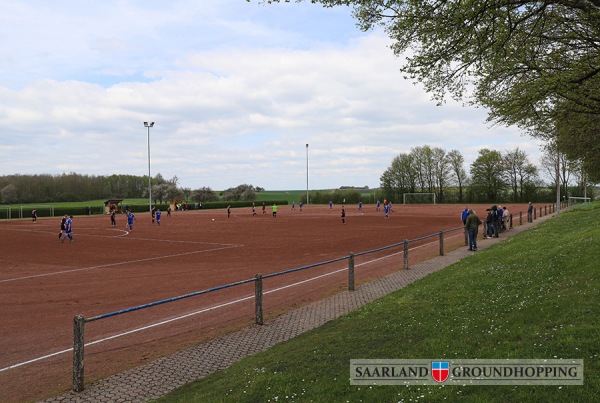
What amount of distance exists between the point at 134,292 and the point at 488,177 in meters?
97.8

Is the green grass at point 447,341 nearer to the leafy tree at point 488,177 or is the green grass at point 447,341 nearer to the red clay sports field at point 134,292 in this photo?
the red clay sports field at point 134,292

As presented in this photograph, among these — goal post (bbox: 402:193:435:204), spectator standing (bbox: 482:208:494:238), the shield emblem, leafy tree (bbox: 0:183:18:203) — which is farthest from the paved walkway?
leafy tree (bbox: 0:183:18:203)

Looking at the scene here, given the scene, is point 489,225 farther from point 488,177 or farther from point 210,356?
point 488,177

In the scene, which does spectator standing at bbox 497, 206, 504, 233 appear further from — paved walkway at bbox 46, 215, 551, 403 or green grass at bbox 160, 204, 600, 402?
green grass at bbox 160, 204, 600, 402

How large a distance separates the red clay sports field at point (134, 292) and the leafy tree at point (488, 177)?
3131 inches

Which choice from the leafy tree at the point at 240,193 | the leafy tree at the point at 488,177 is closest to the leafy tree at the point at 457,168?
the leafy tree at the point at 488,177

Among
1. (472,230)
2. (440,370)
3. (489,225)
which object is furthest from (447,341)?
(489,225)

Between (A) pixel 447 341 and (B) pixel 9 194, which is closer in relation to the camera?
(A) pixel 447 341

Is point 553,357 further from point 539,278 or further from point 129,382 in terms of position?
point 129,382

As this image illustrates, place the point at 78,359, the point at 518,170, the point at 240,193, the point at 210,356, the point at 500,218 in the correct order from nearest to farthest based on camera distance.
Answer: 1. the point at 78,359
2. the point at 210,356
3. the point at 500,218
4. the point at 518,170
5. the point at 240,193

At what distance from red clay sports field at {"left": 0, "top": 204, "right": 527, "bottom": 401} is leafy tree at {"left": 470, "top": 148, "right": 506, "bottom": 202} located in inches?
3131

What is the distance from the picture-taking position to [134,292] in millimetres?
13078

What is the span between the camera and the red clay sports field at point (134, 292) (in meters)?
7.71

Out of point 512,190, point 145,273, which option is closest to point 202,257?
point 145,273
